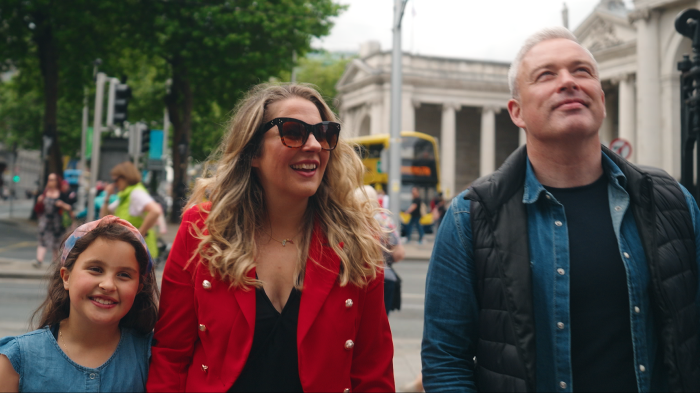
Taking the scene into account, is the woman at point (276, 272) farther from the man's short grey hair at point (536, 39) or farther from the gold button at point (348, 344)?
the man's short grey hair at point (536, 39)

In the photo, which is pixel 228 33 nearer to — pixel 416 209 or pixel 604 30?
pixel 416 209

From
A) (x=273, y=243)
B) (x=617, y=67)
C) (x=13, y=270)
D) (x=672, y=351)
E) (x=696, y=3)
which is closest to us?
(x=672, y=351)

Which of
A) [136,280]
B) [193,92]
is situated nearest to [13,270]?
[136,280]

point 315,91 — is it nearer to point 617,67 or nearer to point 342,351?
point 342,351

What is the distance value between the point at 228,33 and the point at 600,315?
22.9 m

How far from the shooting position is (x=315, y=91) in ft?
8.05

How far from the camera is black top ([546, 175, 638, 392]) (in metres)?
1.96

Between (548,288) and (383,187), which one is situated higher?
(383,187)

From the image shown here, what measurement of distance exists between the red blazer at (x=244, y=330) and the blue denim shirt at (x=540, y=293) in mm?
203

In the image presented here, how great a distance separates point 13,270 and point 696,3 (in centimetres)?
2679

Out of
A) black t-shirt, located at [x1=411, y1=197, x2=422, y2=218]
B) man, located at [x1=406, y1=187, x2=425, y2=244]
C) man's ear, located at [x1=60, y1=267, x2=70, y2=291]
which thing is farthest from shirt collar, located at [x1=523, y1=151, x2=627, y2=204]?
black t-shirt, located at [x1=411, y1=197, x2=422, y2=218]

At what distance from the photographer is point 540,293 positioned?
2.02 m

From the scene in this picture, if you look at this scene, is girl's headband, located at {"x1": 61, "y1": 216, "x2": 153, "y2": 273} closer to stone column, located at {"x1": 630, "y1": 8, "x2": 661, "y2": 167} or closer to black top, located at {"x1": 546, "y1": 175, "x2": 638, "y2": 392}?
black top, located at {"x1": 546, "y1": 175, "x2": 638, "y2": 392}

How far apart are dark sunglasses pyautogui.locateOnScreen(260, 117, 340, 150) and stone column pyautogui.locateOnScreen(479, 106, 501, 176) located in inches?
2008
